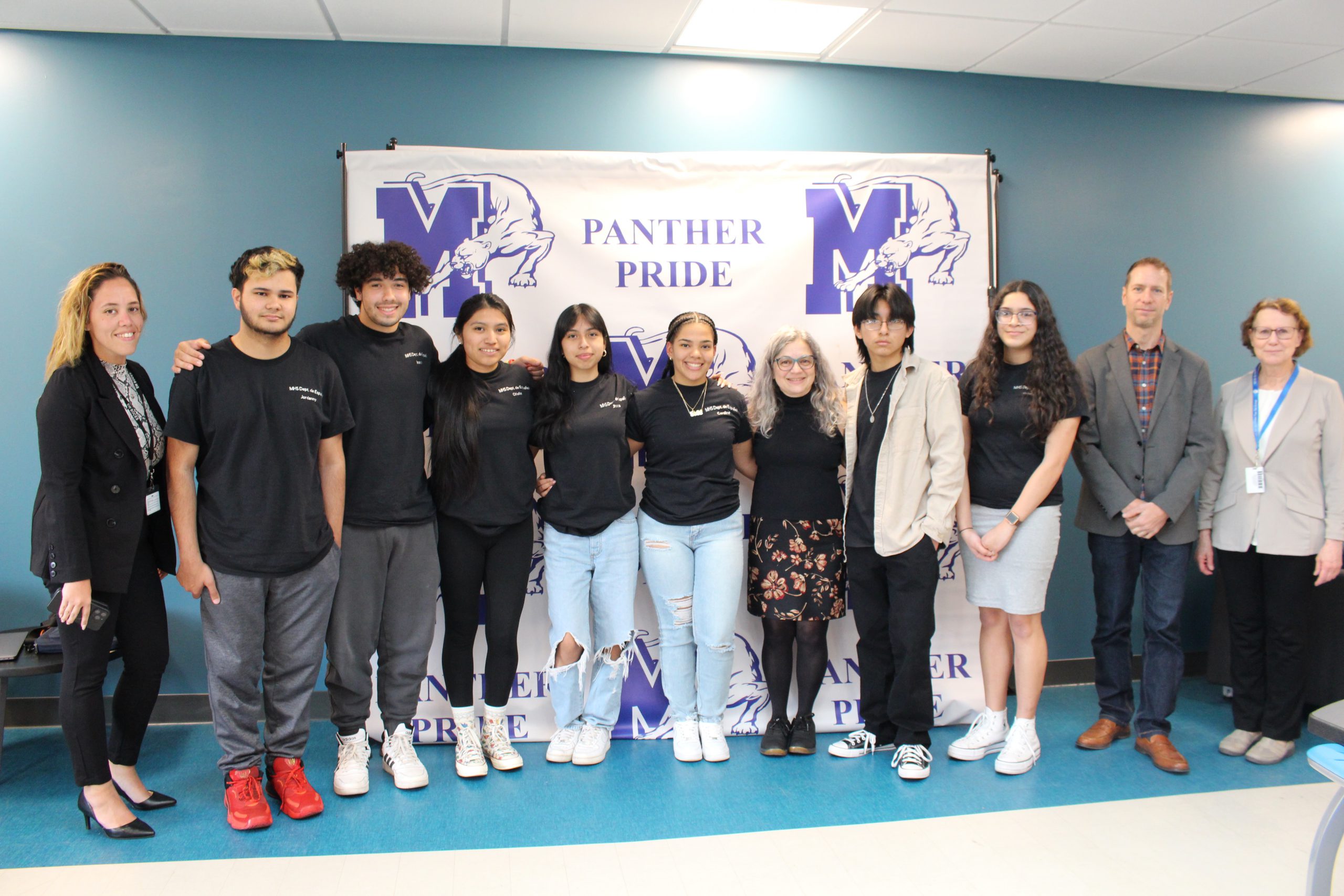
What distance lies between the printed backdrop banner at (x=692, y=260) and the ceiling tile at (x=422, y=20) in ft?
1.41

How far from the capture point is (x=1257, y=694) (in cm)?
305

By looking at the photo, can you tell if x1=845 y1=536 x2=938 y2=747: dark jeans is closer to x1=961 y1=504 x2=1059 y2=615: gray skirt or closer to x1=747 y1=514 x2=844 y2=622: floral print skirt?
x1=747 y1=514 x2=844 y2=622: floral print skirt

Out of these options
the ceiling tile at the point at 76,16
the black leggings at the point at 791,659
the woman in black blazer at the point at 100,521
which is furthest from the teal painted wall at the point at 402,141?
the black leggings at the point at 791,659

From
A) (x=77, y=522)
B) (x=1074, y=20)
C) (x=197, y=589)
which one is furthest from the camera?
(x=1074, y=20)

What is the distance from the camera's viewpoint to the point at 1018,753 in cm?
284

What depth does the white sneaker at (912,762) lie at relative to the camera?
2754 mm

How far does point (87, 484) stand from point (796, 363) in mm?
2181

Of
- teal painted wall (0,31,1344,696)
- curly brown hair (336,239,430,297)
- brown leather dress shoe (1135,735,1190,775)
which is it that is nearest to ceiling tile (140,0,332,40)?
teal painted wall (0,31,1344,696)

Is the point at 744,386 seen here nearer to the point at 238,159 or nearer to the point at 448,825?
the point at 448,825

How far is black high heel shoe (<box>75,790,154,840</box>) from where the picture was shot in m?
2.38

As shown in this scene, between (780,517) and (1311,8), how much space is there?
2745mm

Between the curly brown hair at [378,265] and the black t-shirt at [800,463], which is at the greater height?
the curly brown hair at [378,265]

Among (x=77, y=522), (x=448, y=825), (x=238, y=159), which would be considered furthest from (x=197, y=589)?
(x=238, y=159)

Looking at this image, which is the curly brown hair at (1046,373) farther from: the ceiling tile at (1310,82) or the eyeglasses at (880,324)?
the ceiling tile at (1310,82)
